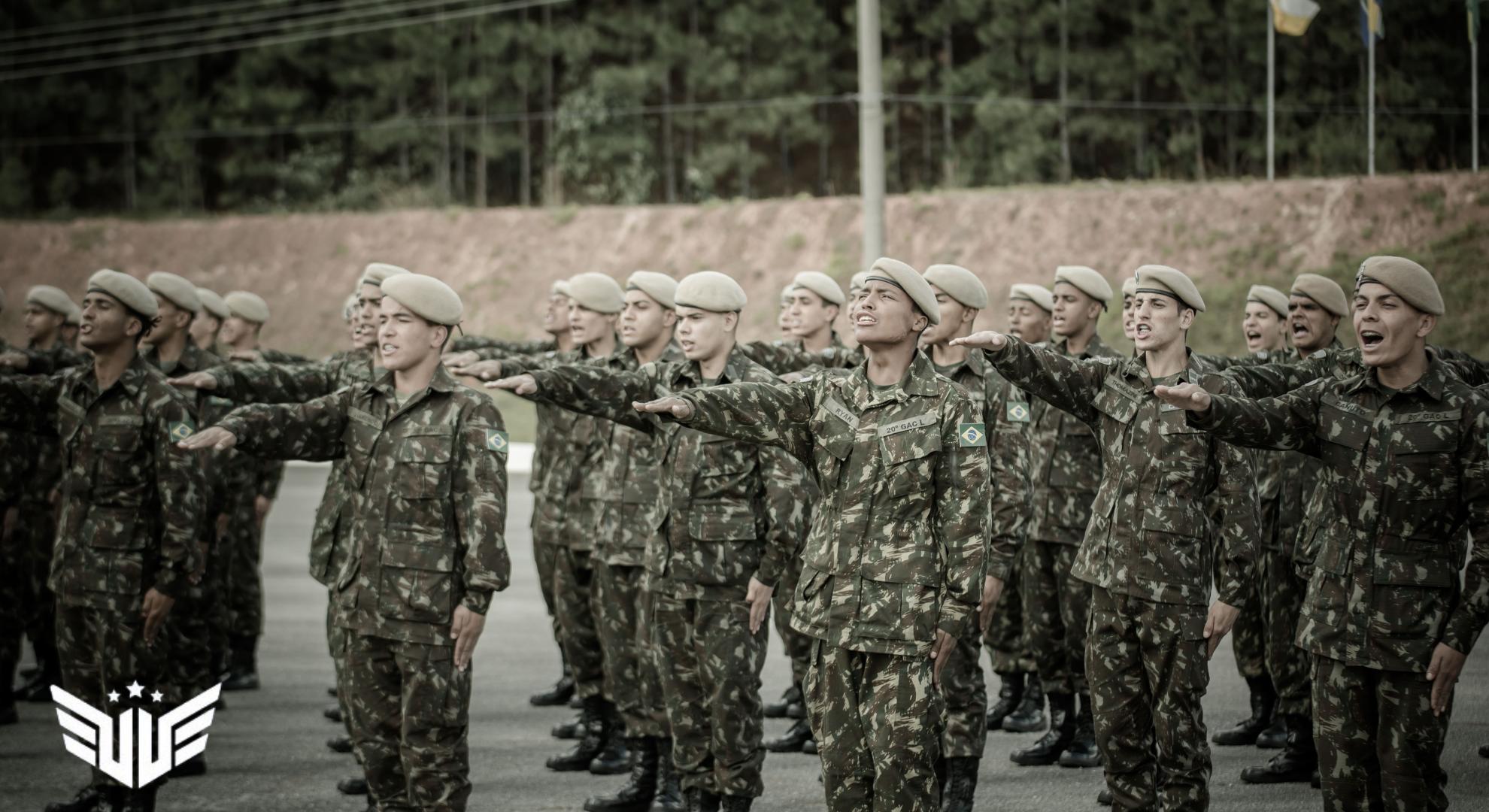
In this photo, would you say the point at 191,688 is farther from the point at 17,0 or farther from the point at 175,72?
the point at 17,0

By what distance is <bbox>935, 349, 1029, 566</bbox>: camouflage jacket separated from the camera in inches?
292

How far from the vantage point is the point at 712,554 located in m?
6.60

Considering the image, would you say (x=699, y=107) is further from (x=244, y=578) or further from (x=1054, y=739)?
(x=1054, y=739)

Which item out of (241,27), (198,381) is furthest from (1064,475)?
(241,27)

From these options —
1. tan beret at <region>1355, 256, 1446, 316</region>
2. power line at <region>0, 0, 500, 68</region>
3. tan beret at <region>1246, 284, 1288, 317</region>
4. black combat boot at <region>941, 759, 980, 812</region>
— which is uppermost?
power line at <region>0, 0, 500, 68</region>

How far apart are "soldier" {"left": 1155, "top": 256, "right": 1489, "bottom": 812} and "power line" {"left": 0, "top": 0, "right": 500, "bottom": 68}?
39.7 meters

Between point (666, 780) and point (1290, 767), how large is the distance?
3.05 metres

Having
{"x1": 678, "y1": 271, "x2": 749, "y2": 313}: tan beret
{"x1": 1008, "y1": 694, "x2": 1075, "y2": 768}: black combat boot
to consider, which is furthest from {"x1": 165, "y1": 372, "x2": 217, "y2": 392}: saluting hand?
{"x1": 1008, "y1": 694, "x2": 1075, "y2": 768}: black combat boot

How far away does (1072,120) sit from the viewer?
34.6m

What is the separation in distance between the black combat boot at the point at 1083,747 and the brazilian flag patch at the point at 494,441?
3.49 m

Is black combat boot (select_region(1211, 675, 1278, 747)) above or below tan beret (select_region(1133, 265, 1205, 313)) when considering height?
below

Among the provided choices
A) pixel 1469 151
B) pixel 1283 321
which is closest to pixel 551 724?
pixel 1283 321

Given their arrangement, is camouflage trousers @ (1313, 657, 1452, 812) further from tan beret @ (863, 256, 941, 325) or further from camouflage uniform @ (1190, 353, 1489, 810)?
tan beret @ (863, 256, 941, 325)

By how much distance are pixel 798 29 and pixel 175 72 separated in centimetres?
1987
